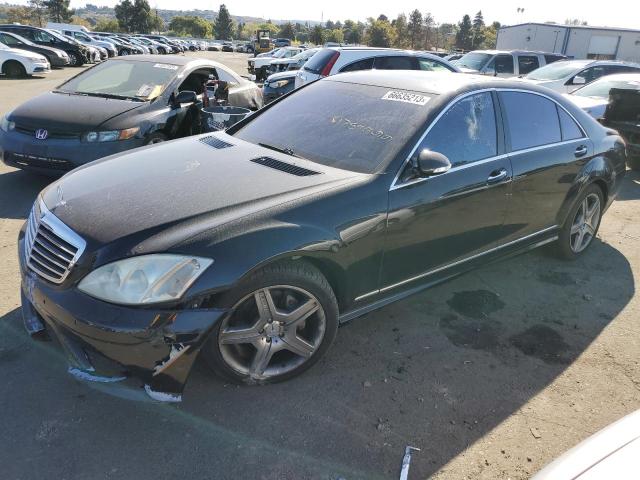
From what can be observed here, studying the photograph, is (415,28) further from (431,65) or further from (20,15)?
(431,65)

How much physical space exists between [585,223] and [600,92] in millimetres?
5754

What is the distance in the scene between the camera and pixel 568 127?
429cm

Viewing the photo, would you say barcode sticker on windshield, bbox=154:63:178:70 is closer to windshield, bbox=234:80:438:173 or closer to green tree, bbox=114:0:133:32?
windshield, bbox=234:80:438:173

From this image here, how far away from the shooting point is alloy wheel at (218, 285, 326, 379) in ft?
8.59

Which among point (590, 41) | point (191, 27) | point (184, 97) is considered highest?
point (191, 27)

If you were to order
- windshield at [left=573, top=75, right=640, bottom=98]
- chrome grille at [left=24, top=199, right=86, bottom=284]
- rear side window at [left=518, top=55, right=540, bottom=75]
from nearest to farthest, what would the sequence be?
1. chrome grille at [left=24, top=199, right=86, bottom=284]
2. windshield at [left=573, top=75, right=640, bottom=98]
3. rear side window at [left=518, top=55, right=540, bottom=75]

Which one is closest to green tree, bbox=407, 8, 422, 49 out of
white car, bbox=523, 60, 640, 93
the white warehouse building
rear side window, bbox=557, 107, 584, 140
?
the white warehouse building

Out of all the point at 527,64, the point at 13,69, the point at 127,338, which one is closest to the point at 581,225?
the point at 127,338

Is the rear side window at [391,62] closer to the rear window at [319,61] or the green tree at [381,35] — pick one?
the rear window at [319,61]

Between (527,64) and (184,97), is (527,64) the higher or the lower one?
the higher one

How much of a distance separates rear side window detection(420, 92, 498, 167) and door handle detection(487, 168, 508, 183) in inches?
4.9

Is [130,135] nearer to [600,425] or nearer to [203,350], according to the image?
[203,350]

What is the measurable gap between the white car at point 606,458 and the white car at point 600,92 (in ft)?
24.7

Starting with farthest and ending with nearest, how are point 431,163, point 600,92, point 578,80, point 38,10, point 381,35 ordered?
point 38,10
point 381,35
point 578,80
point 600,92
point 431,163
